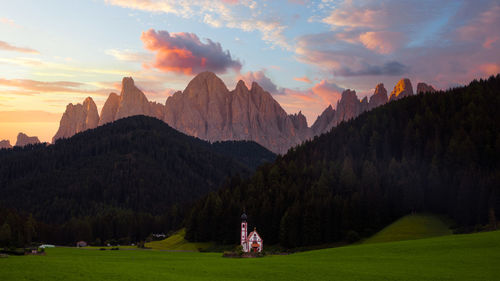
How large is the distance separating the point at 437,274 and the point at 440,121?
99473 millimetres

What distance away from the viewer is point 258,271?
148 ft

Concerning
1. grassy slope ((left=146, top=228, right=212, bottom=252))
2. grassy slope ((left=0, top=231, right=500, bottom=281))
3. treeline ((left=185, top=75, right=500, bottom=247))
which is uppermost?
treeline ((left=185, top=75, right=500, bottom=247))

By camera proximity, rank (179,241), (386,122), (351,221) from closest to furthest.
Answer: (351,221)
(179,241)
(386,122)

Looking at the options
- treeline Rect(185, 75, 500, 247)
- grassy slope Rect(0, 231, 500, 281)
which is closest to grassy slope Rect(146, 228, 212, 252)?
treeline Rect(185, 75, 500, 247)

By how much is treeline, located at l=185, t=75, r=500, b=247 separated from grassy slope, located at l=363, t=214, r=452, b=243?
9.65ft

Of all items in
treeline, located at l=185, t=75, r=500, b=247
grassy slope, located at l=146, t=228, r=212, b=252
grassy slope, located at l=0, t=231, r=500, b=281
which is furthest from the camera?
grassy slope, located at l=146, t=228, r=212, b=252

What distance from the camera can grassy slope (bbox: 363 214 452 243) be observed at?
86375 millimetres

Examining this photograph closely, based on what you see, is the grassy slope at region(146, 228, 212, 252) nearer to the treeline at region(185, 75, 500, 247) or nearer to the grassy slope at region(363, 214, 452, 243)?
the treeline at region(185, 75, 500, 247)

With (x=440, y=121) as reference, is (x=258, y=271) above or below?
below

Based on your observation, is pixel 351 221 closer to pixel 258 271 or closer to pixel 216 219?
pixel 216 219

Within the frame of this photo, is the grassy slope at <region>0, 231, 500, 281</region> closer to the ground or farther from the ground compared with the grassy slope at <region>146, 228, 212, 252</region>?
farther from the ground

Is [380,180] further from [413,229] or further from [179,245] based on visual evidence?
[179,245]

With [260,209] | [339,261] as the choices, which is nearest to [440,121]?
[260,209]

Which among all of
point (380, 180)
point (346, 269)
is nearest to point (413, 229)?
point (380, 180)
